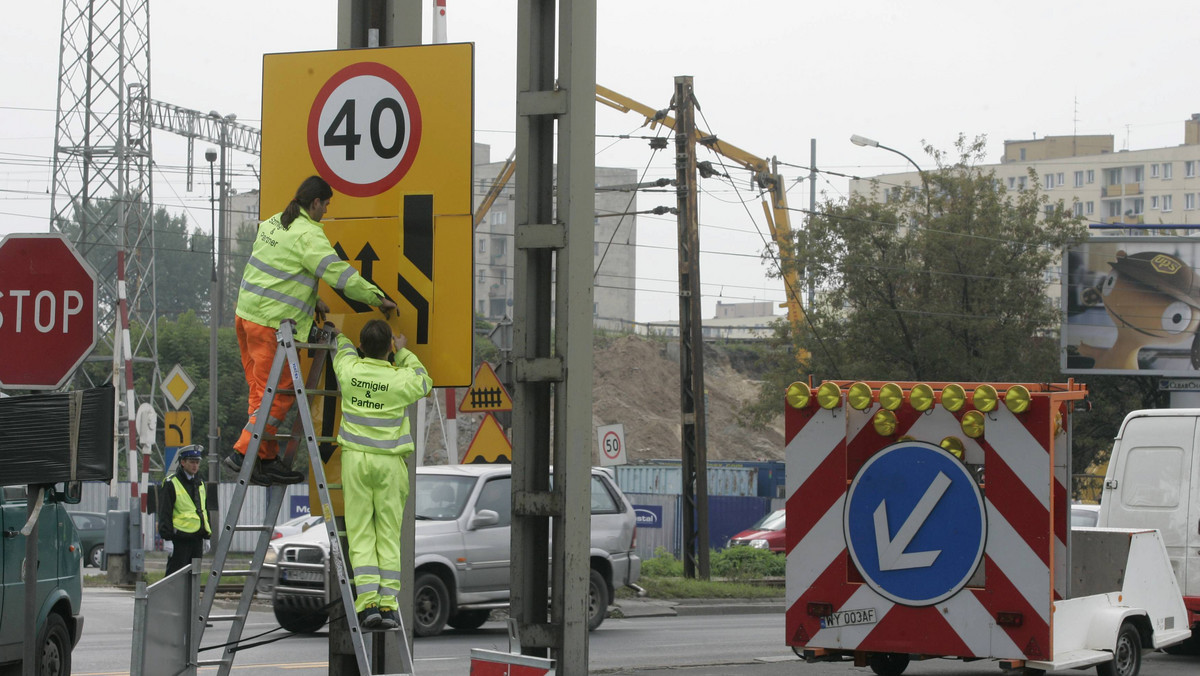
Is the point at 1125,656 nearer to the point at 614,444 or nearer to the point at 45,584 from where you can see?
the point at 45,584

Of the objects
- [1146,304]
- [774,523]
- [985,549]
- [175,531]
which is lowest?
[774,523]

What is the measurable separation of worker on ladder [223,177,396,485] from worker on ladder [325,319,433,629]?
0.18 metres

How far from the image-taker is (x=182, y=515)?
1452 centimetres

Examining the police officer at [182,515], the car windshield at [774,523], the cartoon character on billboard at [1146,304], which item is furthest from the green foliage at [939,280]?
the police officer at [182,515]

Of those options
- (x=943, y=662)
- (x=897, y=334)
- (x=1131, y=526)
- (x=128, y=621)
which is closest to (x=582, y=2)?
(x=943, y=662)

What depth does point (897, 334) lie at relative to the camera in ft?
140

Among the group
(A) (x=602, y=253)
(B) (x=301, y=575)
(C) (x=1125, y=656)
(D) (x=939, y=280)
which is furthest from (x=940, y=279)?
(A) (x=602, y=253)

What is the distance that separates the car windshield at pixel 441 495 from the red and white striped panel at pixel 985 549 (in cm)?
647

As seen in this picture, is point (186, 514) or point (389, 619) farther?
point (186, 514)

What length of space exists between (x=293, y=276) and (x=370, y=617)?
1445 millimetres

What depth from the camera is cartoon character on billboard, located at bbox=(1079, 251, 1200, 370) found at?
146 ft

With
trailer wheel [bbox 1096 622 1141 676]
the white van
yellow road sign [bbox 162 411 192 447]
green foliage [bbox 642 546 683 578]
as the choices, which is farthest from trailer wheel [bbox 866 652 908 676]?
yellow road sign [bbox 162 411 192 447]

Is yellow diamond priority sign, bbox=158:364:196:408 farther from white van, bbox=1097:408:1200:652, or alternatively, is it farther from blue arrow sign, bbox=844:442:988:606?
blue arrow sign, bbox=844:442:988:606

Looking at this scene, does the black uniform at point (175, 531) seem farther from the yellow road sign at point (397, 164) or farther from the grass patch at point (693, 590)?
the yellow road sign at point (397, 164)
